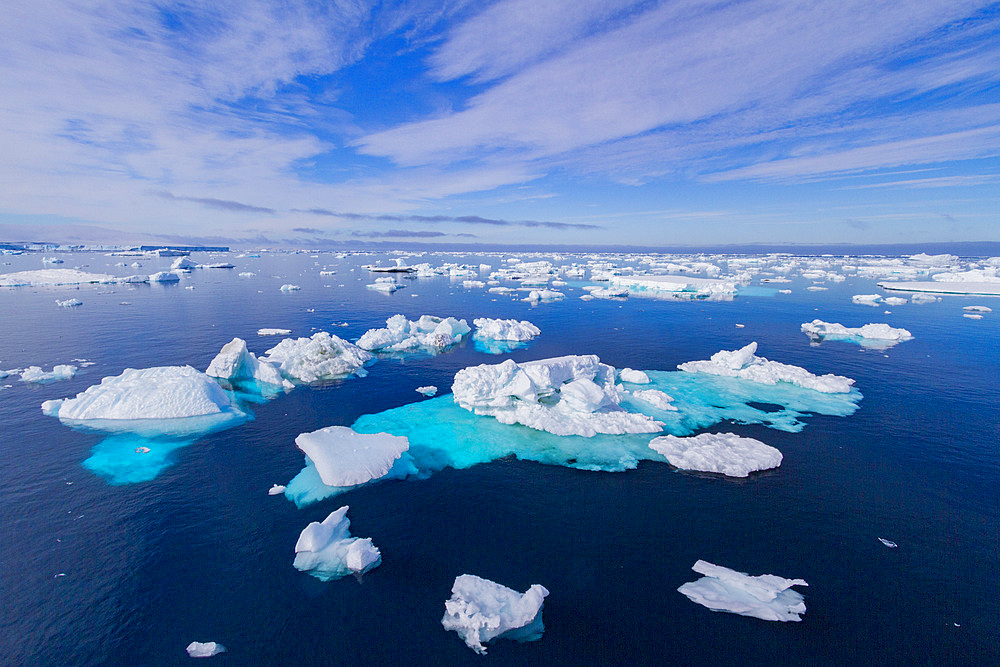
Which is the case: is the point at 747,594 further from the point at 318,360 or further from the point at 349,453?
the point at 318,360

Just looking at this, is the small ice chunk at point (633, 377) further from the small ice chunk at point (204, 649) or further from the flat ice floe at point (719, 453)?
the small ice chunk at point (204, 649)

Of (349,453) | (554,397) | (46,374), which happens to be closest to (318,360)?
(349,453)

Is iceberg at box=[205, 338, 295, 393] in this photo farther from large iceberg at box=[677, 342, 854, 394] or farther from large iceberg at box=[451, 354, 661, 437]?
large iceberg at box=[677, 342, 854, 394]

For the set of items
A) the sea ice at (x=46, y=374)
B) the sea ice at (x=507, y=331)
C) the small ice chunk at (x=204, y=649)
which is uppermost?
the sea ice at (x=507, y=331)

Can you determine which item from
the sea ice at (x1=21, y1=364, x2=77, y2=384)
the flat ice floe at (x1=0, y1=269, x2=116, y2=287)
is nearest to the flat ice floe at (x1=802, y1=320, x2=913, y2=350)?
the sea ice at (x1=21, y1=364, x2=77, y2=384)

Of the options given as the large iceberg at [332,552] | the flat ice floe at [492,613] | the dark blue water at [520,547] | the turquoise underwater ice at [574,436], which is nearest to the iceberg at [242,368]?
the dark blue water at [520,547]

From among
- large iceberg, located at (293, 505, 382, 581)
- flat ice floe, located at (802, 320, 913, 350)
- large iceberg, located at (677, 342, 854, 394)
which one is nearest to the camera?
large iceberg, located at (293, 505, 382, 581)

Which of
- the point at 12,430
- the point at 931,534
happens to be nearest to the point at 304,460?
the point at 12,430
